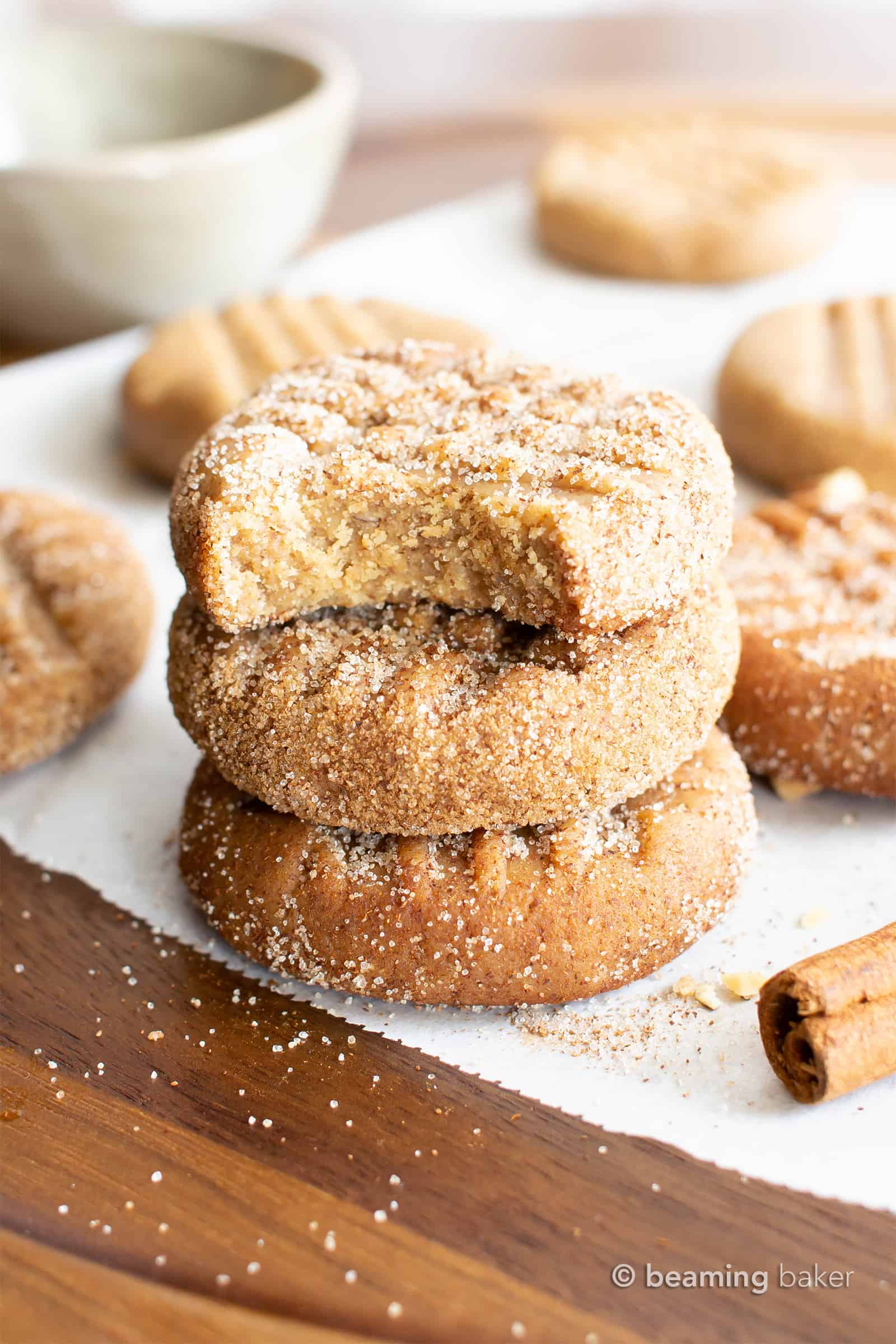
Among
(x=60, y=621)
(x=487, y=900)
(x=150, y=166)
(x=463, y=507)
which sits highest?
(x=463, y=507)

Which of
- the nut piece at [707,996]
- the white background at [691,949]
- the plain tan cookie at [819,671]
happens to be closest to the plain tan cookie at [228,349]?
the white background at [691,949]

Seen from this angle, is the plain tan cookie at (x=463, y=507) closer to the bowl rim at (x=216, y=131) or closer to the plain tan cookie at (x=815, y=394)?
the plain tan cookie at (x=815, y=394)

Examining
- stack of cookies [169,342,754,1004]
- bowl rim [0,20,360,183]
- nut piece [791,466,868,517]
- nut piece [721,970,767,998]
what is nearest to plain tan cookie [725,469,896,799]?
nut piece [791,466,868,517]

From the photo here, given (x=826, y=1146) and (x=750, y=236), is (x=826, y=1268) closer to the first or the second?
(x=826, y=1146)

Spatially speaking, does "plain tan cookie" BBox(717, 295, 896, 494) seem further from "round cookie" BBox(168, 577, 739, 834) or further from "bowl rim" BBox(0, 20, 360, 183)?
"bowl rim" BBox(0, 20, 360, 183)

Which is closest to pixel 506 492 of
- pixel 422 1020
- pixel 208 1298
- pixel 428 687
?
pixel 428 687

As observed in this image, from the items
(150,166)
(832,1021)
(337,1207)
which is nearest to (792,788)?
(832,1021)

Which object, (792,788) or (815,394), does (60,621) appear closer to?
(792,788)
